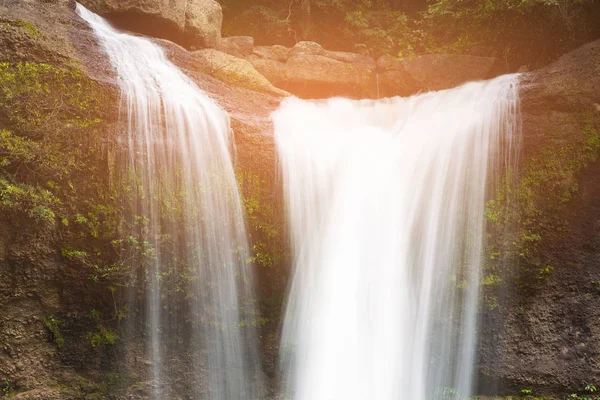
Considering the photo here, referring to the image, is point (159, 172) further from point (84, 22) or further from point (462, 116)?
point (462, 116)

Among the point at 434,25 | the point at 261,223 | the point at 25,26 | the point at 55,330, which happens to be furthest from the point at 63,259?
the point at 434,25

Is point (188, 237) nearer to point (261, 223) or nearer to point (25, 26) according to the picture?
point (261, 223)

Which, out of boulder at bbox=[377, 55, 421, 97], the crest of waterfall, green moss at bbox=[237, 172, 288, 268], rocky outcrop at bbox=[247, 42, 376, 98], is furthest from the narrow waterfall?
boulder at bbox=[377, 55, 421, 97]

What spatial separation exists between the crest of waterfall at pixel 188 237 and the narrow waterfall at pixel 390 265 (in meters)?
0.84

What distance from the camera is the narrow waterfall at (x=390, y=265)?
6305 millimetres

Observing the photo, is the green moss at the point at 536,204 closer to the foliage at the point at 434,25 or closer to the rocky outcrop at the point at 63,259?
the rocky outcrop at the point at 63,259

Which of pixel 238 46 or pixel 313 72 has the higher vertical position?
pixel 238 46

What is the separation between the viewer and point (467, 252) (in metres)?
6.47

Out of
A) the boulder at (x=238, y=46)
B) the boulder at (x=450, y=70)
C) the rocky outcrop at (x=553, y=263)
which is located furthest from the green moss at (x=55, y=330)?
the boulder at (x=450, y=70)

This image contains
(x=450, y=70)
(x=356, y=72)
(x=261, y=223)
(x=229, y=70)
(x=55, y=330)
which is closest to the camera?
(x=55, y=330)

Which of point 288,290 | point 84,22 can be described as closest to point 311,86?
point 84,22

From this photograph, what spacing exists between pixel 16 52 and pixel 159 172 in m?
2.46

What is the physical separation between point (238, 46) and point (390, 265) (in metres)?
6.93

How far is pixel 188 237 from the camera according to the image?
6.03 metres
